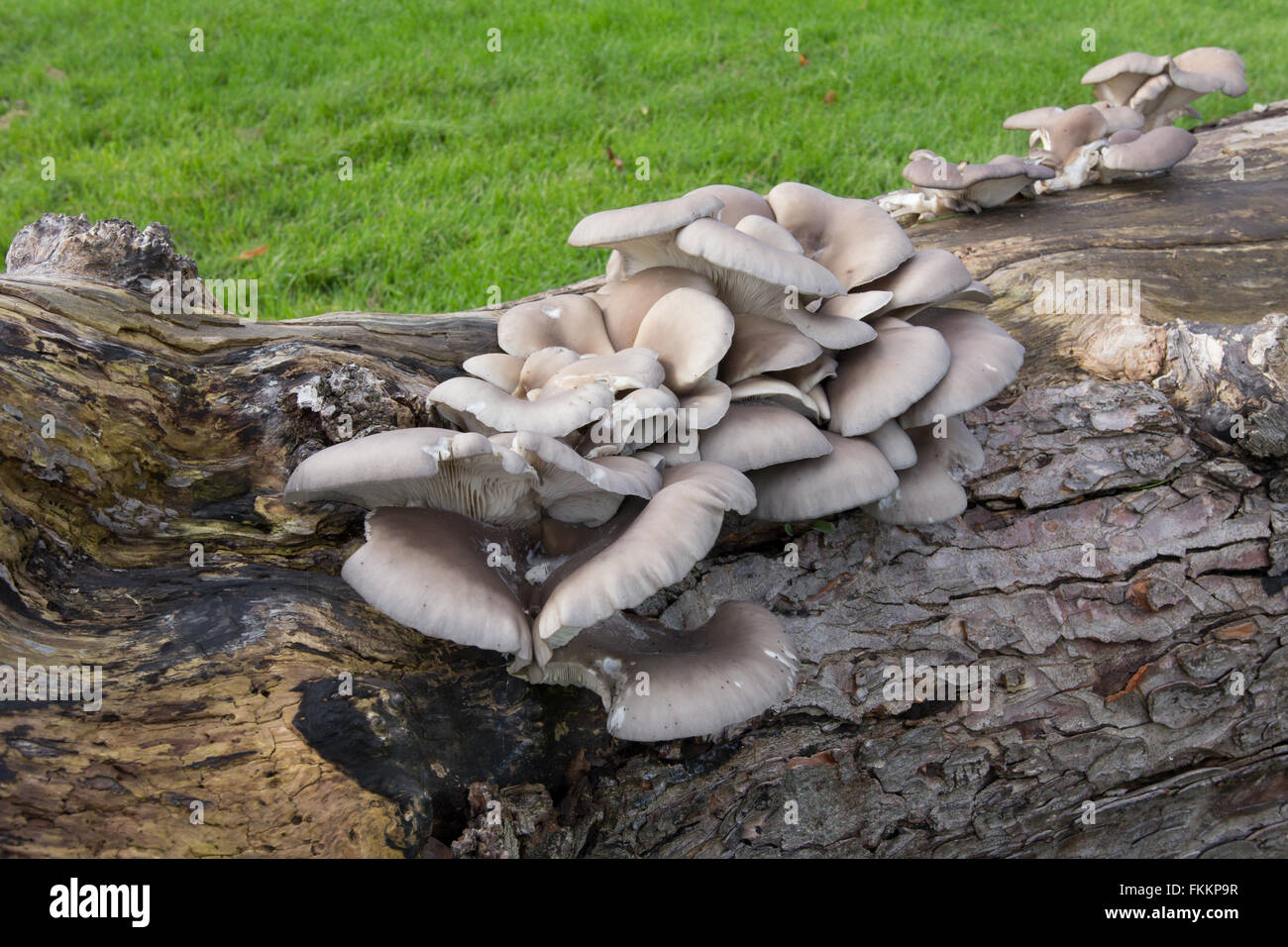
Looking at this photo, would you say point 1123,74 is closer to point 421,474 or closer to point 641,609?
point 641,609

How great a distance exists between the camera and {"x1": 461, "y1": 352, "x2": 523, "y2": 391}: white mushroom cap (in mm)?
2641

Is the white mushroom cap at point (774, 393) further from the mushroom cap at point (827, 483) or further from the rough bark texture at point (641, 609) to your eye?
the rough bark texture at point (641, 609)

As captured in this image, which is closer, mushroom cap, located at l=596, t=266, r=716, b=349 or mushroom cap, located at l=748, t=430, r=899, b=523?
mushroom cap, located at l=748, t=430, r=899, b=523

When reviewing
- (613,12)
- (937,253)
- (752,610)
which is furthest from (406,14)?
(752,610)

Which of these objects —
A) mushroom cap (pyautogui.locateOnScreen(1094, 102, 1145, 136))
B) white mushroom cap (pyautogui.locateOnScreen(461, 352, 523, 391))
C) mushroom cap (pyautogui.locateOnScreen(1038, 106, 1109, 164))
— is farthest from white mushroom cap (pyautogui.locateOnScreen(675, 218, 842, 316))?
mushroom cap (pyautogui.locateOnScreen(1094, 102, 1145, 136))

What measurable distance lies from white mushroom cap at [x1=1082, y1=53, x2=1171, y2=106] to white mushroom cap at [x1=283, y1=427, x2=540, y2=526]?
390 cm

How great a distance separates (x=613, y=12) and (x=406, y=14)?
6.23ft

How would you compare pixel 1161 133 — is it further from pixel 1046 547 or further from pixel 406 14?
pixel 406 14

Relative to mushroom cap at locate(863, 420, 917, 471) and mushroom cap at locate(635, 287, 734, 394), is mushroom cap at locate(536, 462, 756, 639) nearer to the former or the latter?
mushroom cap at locate(635, 287, 734, 394)

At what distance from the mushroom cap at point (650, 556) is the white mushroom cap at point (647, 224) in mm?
750

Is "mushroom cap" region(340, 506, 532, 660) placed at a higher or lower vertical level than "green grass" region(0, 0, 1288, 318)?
lower

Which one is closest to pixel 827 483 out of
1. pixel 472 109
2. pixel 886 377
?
pixel 886 377

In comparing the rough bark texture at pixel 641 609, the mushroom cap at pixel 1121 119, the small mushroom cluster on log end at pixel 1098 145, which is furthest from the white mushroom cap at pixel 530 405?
the mushroom cap at pixel 1121 119

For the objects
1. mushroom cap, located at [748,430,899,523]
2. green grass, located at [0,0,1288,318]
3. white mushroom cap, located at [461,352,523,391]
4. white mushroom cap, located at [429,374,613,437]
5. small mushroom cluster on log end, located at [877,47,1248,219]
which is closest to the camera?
white mushroom cap, located at [429,374,613,437]
